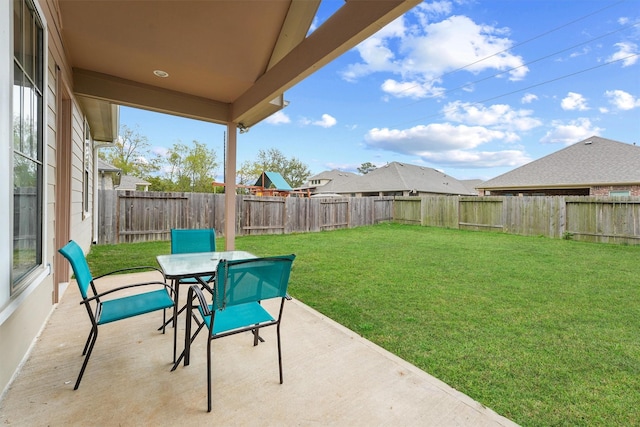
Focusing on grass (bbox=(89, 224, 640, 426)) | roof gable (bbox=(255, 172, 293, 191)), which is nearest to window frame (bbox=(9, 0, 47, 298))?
grass (bbox=(89, 224, 640, 426))

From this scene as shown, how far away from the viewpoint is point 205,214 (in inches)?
369

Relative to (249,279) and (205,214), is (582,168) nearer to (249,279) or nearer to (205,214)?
(205,214)

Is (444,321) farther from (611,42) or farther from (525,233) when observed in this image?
(611,42)

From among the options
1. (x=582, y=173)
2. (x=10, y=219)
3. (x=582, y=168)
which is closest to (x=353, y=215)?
Result: (x=582, y=173)

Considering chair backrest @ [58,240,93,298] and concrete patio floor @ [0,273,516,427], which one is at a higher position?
chair backrest @ [58,240,93,298]

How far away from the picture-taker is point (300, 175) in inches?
1510

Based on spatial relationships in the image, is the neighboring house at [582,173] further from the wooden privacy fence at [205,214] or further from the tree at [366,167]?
the tree at [366,167]

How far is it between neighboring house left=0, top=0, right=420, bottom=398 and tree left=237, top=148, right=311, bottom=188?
90.4 ft

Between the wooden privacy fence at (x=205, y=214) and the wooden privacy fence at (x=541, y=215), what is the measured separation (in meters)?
3.51

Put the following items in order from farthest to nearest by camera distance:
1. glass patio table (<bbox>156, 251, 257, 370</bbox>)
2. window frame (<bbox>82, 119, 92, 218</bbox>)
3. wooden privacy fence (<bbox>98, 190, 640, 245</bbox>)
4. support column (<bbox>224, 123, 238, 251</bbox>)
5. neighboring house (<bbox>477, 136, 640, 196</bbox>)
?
1. neighboring house (<bbox>477, 136, 640, 196</bbox>)
2. wooden privacy fence (<bbox>98, 190, 640, 245</bbox>)
3. window frame (<bbox>82, 119, 92, 218</bbox>)
4. support column (<bbox>224, 123, 238, 251</bbox>)
5. glass patio table (<bbox>156, 251, 257, 370</bbox>)

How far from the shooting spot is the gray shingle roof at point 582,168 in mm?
13195

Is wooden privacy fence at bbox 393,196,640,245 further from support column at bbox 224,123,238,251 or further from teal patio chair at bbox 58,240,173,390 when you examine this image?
teal patio chair at bbox 58,240,173,390

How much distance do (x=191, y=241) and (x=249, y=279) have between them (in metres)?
1.89

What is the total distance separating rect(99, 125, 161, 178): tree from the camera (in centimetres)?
2272
